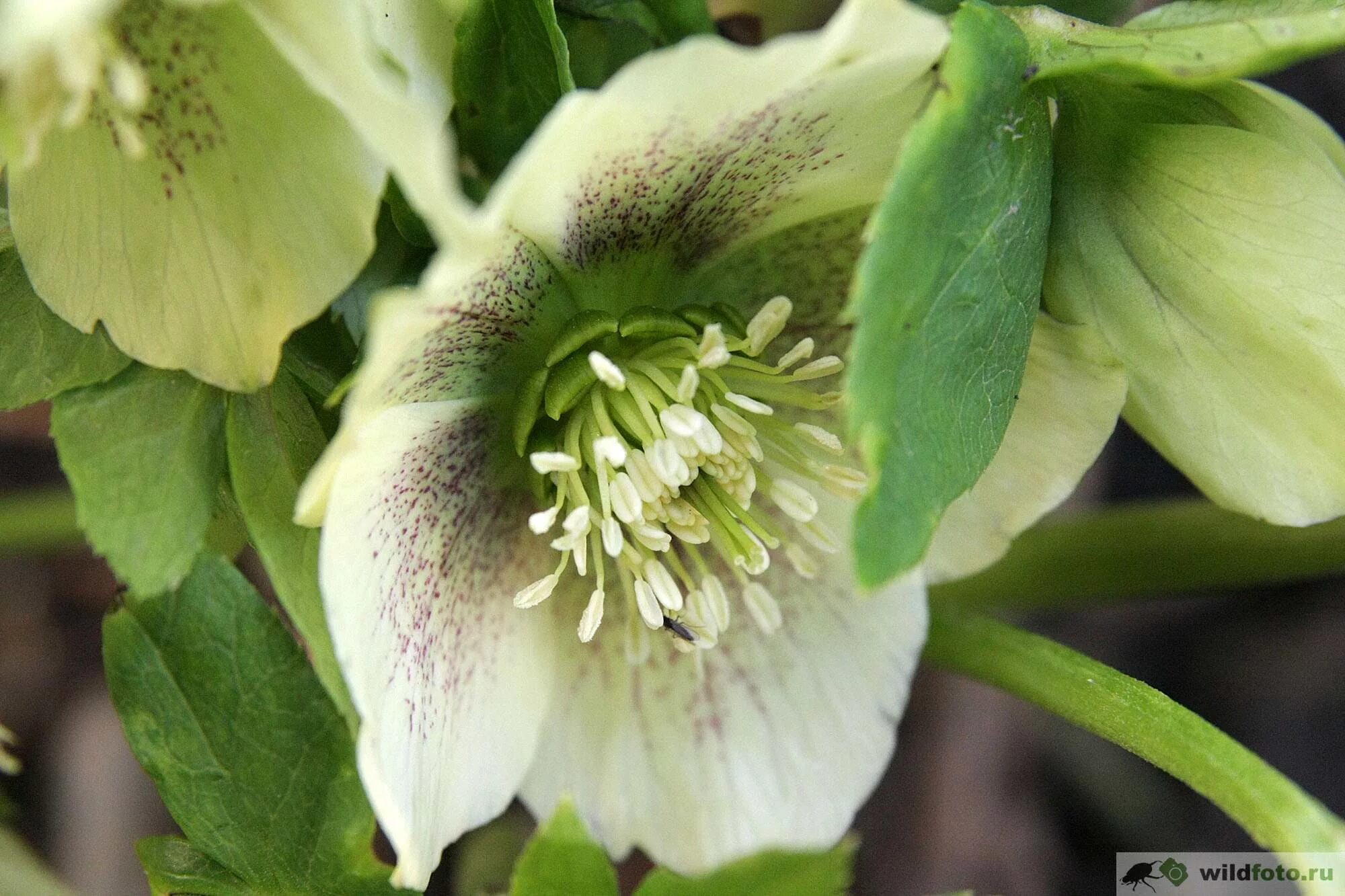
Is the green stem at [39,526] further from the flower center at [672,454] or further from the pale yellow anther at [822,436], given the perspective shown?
the pale yellow anther at [822,436]

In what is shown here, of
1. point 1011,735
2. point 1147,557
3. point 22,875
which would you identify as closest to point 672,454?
point 1147,557

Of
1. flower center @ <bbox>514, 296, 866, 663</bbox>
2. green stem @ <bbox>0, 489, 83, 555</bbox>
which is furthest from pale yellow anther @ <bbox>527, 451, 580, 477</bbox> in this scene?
green stem @ <bbox>0, 489, 83, 555</bbox>

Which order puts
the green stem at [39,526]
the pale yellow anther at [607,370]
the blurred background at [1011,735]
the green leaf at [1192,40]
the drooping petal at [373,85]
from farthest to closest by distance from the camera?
the blurred background at [1011,735]
the green stem at [39,526]
the pale yellow anther at [607,370]
the green leaf at [1192,40]
the drooping petal at [373,85]

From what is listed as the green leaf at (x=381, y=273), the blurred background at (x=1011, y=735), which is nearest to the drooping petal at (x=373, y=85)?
the green leaf at (x=381, y=273)

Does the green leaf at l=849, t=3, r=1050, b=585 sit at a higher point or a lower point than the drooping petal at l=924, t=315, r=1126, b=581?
higher

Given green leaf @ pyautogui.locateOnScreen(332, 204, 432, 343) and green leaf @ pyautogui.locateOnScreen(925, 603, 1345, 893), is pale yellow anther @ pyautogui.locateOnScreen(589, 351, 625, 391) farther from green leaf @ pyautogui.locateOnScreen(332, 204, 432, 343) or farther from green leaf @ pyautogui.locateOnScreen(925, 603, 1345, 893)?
green leaf @ pyautogui.locateOnScreen(925, 603, 1345, 893)

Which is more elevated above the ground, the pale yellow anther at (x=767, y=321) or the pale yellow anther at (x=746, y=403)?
the pale yellow anther at (x=767, y=321)

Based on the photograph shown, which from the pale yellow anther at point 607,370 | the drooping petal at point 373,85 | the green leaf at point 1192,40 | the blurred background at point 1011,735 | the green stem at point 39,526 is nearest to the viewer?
the drooping petal at point 373,85

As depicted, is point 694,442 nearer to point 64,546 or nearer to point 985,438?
point 985,438
